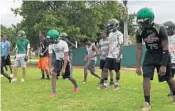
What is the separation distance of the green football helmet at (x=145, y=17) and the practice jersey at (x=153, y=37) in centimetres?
16

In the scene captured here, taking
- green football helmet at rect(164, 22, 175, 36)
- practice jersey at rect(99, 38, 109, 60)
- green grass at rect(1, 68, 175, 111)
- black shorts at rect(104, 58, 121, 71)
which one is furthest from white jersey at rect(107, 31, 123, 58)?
green football helmet at rect(164, 22, 175, 36)

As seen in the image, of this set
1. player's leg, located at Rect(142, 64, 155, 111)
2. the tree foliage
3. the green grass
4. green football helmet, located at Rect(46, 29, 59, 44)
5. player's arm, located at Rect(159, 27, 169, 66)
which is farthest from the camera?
the tree foliage

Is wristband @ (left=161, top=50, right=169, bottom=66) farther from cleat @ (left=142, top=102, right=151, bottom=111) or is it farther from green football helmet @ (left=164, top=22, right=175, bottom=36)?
green football helmet @ (left=164, top=22, right=175, bottom=36)

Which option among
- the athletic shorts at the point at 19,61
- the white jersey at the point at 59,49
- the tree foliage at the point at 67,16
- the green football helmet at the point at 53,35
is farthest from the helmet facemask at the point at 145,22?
the tree foliage at the point at 67,16

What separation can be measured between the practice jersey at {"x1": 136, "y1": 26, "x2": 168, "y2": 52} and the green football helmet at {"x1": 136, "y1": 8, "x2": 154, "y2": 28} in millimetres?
163

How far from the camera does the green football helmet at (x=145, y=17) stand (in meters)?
7.50

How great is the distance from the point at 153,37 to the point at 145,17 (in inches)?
17.2

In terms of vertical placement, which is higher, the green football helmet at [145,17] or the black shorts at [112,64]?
the green football helmet at [145,17]

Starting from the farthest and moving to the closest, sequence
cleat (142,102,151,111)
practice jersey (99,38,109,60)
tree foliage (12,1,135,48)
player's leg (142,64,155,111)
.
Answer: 1. tree foliage (12,1,135,48)
2. practice jersey (99,38,109,60)
3. player's leg (142,64,155,111)
4. cleat (142,102,151,111)

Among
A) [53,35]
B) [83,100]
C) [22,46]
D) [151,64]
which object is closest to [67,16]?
[22,46]

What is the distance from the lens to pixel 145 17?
7500 millimetres

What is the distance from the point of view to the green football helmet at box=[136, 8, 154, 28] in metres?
7.50

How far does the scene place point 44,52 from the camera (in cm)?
1609

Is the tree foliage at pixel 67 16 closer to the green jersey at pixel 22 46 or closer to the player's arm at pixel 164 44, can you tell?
the green jersey at pixel 22 46
